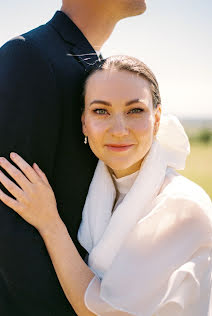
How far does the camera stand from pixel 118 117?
2367mm

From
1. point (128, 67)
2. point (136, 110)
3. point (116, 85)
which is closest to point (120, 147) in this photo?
point (136, 110)

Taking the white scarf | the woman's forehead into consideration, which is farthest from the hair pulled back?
the white scarf

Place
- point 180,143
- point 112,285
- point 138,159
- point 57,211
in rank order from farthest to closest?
1. point 180,143
2. point 138,159
3. point 57,211
4. point 112,285

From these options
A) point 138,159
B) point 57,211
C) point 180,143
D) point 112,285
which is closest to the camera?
point 112,285

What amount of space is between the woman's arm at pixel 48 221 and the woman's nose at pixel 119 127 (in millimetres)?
444

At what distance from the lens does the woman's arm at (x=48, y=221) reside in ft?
7.23

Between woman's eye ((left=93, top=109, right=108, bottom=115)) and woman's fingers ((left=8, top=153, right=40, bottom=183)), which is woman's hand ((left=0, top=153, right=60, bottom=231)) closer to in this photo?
woman's fingers ((left=8, top=153, right=40, bottom=183))

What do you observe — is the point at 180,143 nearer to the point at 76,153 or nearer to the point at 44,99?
the point at 76,153

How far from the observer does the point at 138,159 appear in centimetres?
248

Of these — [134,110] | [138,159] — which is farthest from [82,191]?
[134,110]

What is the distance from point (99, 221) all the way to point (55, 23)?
3.87 ft

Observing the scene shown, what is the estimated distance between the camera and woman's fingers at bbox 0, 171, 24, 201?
2199 mm

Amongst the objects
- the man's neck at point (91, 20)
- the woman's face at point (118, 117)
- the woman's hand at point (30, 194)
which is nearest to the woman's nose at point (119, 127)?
the woman's face at point (118, 117)

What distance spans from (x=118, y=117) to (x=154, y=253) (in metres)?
0.74
